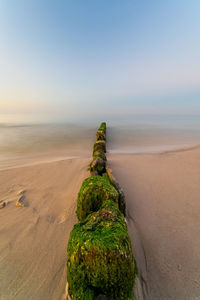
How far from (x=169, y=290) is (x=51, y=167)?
5572 millimetres

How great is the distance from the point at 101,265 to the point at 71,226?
5.51 ft

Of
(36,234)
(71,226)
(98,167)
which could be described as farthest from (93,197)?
(98,167)

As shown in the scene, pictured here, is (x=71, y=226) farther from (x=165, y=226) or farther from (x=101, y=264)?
(x=165, y=226)

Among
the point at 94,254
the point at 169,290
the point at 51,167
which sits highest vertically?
the point at 94,254

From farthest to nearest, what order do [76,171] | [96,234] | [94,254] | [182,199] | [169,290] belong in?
1. [76,171]
2. [182,199]
3. [169,290]
4. [96,234]
5. [94,254]

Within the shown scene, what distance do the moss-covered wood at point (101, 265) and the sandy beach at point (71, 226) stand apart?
576 mm

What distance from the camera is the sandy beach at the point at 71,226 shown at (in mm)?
1896

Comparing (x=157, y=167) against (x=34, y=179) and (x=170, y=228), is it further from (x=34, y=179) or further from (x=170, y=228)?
(x=34, y=179)

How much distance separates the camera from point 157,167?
6.16 m

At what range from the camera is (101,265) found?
1414mm

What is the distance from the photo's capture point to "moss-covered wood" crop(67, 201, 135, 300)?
1417 millimetres

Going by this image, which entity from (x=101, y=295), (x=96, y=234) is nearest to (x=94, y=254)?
(x=96, y=234)

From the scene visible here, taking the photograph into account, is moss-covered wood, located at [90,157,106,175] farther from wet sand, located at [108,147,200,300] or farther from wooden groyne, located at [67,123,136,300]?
wooden groyne, located at [67,123,136,300]

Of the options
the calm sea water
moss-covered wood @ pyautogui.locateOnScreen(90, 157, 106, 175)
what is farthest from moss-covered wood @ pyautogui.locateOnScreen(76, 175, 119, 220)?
the calm sea water
